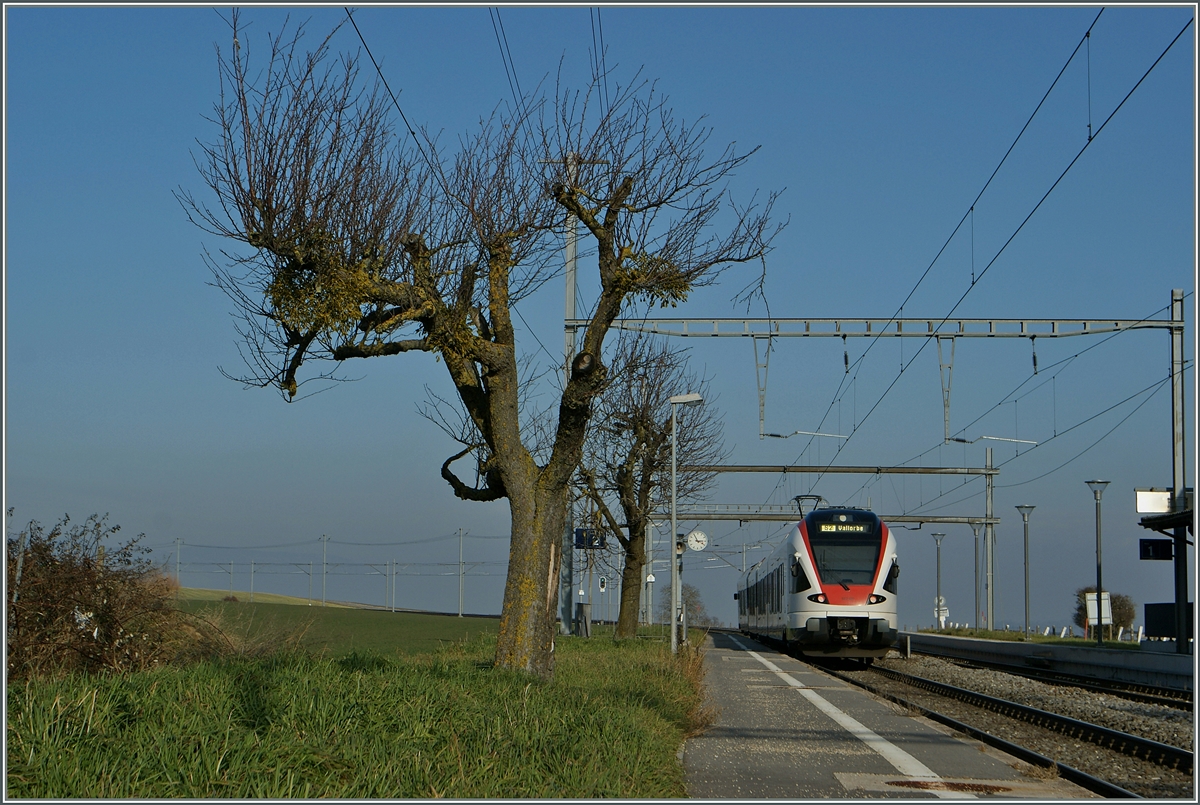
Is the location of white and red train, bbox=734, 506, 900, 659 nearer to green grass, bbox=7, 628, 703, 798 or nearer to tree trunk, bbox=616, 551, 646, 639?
tree trunk, bbox=616, 551, 646, 639

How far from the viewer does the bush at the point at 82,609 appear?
11234 mm

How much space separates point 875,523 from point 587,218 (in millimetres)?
15058

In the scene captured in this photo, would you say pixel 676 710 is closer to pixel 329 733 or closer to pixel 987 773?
pixel 987 773

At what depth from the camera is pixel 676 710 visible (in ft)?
40.5

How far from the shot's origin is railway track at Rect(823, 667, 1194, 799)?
9554mm

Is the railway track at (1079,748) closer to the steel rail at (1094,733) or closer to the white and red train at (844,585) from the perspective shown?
the steel rail at (1094,733)

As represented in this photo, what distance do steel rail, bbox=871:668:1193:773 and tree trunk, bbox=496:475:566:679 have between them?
613 cm

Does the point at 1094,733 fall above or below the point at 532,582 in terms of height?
below

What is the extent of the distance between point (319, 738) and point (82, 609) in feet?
18.9

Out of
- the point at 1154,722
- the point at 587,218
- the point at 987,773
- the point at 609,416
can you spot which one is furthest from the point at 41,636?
the point at 609,416

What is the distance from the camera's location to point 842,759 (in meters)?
10.5

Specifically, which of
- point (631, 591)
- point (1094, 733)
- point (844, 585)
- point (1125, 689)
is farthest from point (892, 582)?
point (1094, 733)

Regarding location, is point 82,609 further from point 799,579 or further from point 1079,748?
point 799,579

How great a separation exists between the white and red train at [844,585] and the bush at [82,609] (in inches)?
648
